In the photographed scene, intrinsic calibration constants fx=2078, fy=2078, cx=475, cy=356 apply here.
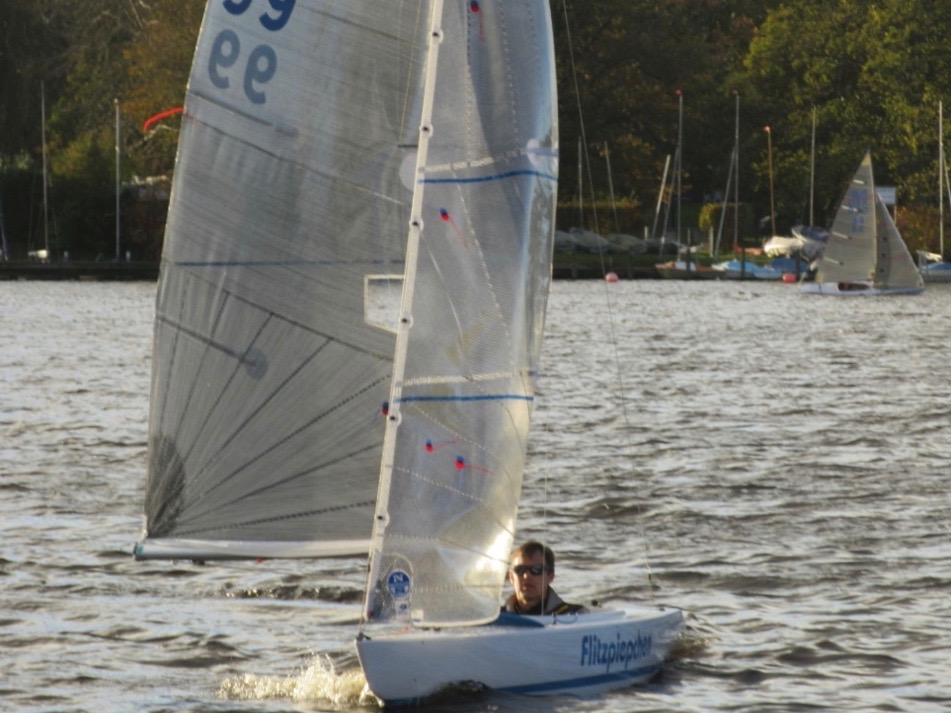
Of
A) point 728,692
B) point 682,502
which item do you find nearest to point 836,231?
point 682,502

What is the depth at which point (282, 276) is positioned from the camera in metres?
12.1

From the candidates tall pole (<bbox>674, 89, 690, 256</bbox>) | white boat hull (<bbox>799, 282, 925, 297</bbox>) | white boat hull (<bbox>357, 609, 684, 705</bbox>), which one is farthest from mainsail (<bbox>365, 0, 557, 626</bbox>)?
tall pole (<bbox>674, 89, 690, 256</bbox>)

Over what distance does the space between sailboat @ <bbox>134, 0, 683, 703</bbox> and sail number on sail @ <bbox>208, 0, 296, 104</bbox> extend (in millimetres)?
11

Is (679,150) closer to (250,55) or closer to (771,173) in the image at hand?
(771,173)

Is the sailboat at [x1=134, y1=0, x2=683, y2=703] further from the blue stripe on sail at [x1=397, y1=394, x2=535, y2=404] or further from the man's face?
the man's face

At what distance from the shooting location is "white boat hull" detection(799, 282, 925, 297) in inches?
2918

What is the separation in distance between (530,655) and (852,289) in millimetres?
63381

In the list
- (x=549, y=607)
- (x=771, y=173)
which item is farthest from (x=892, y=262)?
(x=549, y=607)

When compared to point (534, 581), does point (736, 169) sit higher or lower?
higher

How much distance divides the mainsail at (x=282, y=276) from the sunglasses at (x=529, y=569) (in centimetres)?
104

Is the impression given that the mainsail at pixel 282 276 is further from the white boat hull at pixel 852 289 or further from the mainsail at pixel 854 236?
the white boat hull at pixel 852 289

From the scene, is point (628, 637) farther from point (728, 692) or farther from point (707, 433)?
point (707, 433)

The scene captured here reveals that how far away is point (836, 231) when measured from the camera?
232 ft

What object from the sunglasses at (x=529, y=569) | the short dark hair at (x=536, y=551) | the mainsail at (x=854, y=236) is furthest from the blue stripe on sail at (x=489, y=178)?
the mainsail at (x=854, y=236)
